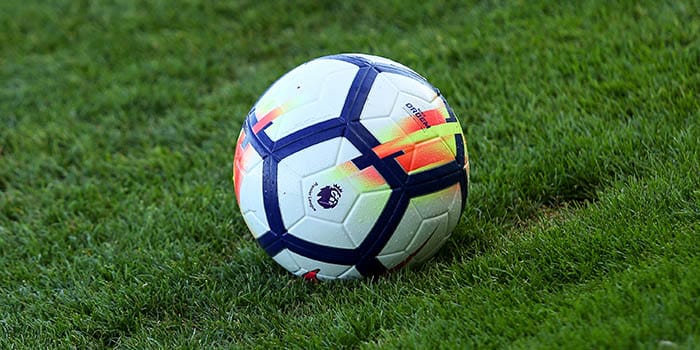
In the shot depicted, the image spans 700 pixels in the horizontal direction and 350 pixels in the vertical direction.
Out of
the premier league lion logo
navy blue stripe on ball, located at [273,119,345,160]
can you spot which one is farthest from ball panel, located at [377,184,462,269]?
navy blue stripe on ball, located at [273,119,345,160]

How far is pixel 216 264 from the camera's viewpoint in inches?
142

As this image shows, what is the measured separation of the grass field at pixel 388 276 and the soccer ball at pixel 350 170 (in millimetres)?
200

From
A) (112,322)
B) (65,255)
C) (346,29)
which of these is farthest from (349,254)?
(346,29)

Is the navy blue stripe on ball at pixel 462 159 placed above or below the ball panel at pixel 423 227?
above

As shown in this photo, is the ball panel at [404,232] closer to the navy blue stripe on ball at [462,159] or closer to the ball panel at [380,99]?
the navy blue stripe on ball at [462,159]

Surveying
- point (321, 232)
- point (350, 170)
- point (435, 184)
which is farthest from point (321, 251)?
point (435, 184)

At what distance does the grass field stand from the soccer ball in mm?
200

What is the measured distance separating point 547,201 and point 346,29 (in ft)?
8.26

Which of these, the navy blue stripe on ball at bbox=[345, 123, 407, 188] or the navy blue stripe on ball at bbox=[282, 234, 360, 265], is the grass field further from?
the navy blue stripe on ball at bbox=[345, 123, 407, 188]

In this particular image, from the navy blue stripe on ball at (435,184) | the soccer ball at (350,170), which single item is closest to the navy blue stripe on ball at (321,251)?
the soccer ball at (350,170)

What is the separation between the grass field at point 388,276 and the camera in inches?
115

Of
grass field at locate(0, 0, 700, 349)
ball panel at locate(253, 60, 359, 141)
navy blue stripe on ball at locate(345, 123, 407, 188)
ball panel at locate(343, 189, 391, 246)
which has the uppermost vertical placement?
ball panel at locate(253, 60, 359, 141)

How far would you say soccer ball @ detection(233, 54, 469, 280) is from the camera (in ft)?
9.78

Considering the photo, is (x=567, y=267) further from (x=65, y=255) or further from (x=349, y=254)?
(x=65, y=255)
